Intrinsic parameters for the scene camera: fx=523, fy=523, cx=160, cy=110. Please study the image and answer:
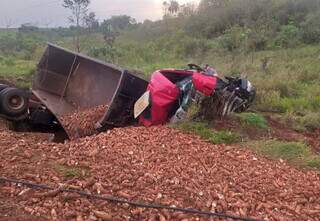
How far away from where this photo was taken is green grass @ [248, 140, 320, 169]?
5.90 metres

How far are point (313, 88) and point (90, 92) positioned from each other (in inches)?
216

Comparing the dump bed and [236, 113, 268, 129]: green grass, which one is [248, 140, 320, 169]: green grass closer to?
[236, 113, 268, 129]: green grass

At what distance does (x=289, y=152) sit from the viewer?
6.20 m

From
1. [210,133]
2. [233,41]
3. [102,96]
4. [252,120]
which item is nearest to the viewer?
[210,133]

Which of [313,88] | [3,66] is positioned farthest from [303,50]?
[3,66]

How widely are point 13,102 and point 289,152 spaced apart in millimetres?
4554

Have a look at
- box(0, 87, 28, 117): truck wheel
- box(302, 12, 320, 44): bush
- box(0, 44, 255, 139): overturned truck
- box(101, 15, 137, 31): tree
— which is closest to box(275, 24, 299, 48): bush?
box(302, 12, 320, 44): bush

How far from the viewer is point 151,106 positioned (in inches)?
292

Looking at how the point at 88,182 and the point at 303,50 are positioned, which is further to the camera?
the point at 303,50

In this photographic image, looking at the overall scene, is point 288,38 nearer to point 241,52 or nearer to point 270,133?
point 241,52

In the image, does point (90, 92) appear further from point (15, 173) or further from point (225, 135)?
point (15, 173)

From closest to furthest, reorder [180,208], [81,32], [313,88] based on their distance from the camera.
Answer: [180,208] < [313,88] < [81,32]

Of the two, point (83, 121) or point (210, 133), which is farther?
point (83, 121)

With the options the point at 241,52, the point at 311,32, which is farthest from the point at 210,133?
the point at 311,32
